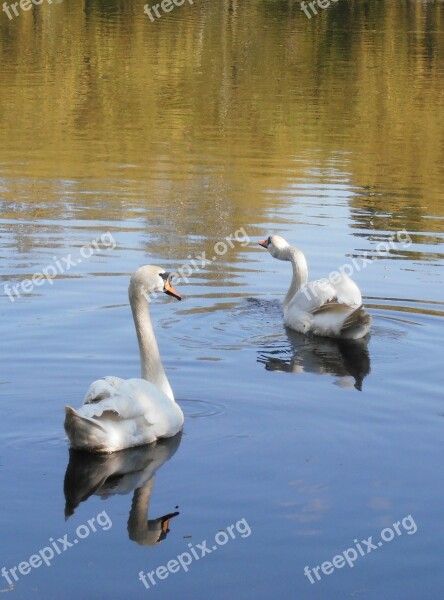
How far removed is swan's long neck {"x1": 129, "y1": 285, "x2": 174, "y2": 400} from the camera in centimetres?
1104

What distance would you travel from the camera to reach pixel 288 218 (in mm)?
22422

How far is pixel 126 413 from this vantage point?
33.2ft

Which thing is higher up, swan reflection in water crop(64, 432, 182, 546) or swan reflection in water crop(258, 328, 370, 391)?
swan reflection in water crop(64, 432, 182, 546)

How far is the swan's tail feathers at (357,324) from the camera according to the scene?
46.7 ft

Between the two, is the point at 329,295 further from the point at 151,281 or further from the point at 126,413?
the point at 126,413

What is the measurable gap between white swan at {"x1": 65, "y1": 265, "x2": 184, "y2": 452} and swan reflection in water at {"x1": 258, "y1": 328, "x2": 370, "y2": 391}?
2.27m

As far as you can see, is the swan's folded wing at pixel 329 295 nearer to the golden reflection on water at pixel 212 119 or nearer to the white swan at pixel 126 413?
the white swan at pixel 126 413

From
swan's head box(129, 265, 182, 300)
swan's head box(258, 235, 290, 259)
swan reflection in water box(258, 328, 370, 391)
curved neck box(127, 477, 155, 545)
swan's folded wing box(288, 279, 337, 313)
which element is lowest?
swan reflection in water box(258, 328, 370, 391)

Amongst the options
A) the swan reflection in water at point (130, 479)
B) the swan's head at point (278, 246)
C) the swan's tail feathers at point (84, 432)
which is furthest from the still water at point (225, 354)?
the swan's head at point (278, 246)

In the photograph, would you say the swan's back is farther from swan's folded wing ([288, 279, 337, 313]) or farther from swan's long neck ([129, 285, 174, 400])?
swan's folded wing ([288, 279, 337, 313])

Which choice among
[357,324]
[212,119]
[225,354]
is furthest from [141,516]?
[212,119]

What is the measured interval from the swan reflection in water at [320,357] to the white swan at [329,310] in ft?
0.43

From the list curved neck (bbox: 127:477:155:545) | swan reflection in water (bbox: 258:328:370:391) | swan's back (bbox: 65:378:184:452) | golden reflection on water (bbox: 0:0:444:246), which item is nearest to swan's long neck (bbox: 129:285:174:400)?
swan's back (bbox: 65:378:184:452)

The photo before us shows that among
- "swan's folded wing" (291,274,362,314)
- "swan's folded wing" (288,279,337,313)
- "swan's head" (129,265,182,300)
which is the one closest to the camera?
"swan's head" (129,265,182,300)
